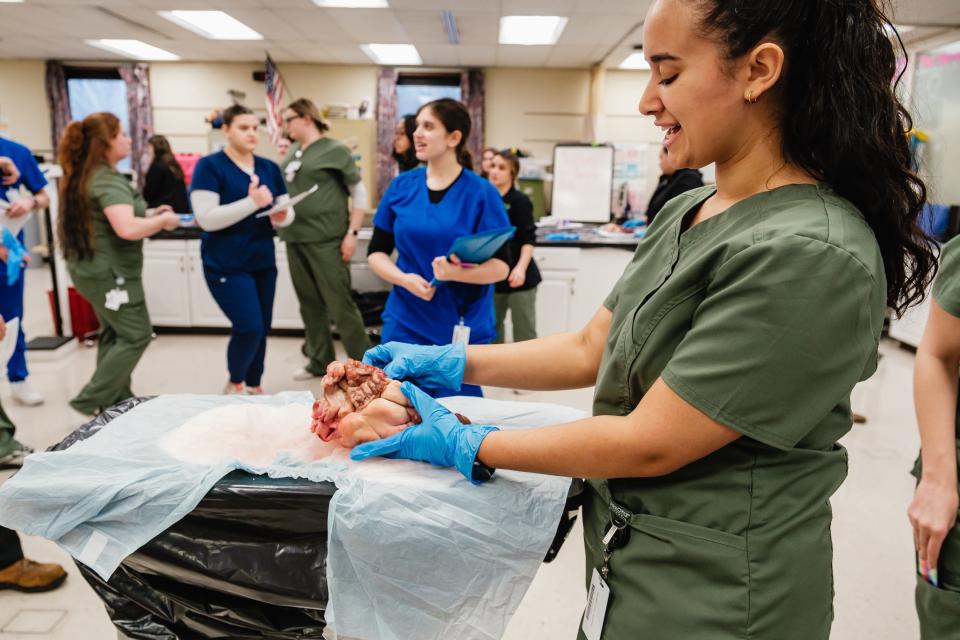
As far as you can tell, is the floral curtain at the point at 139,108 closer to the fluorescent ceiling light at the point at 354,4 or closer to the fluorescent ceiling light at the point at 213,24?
the fluorescent ceiling light at the point at 213,24

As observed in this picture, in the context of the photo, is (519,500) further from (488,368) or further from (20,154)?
(20,154)

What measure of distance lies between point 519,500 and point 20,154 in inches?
127

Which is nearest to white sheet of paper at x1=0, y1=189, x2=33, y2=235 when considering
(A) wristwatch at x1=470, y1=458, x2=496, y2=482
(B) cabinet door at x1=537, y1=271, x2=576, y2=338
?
(A) wristwatch at x1=470, y1=458, x2=496, y2=482

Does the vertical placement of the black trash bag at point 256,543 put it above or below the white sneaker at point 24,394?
above

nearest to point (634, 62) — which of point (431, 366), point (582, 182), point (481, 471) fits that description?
point (582, 182)

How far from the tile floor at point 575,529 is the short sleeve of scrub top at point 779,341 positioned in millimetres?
1453

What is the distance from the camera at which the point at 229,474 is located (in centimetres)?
98

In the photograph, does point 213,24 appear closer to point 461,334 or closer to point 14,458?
point 14,458

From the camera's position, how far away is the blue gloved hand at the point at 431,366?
114 centimetres

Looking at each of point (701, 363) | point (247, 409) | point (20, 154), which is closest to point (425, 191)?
point (247, 409)

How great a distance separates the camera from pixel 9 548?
1.94 meters

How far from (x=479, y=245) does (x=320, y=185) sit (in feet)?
6.63

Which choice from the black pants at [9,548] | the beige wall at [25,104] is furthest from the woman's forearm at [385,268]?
the beige wall at [25,104]

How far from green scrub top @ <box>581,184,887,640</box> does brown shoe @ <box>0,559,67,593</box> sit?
1.87 m
